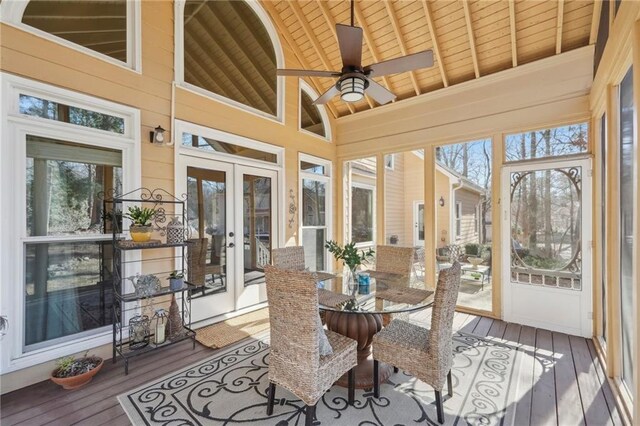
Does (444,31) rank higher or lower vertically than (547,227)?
higher

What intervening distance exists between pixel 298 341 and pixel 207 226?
8.75ft

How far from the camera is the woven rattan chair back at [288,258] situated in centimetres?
374

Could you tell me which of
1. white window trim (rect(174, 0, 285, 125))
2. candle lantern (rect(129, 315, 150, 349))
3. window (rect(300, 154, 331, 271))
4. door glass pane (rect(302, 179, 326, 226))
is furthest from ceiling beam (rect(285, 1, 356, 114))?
candle lantern (rect(129, 315, 150, 349))

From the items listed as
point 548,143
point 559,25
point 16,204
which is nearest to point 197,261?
point 16,204

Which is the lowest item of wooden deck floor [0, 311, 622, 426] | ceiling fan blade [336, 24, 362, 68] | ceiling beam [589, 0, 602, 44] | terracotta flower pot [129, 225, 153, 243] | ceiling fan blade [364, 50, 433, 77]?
wooden deck floor [0, 311, 622, 426]

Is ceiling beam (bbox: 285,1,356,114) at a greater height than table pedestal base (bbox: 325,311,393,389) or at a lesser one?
greater

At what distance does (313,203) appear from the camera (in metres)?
5.95

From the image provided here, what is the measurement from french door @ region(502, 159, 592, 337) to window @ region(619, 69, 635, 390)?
128 centimetres

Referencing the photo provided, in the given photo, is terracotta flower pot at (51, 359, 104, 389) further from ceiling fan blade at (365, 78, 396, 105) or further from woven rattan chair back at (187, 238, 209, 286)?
ceiling fan blade at (365, 78, 396, 105)

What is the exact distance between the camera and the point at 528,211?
166 inches

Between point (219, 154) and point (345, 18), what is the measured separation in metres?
2.94

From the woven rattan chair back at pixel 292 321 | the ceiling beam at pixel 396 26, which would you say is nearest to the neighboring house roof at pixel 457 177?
the ceiling beam at pixel 396 26

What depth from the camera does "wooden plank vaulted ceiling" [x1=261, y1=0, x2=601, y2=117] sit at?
3.78 m

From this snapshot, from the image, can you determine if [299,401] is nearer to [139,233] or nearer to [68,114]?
[139,233]
